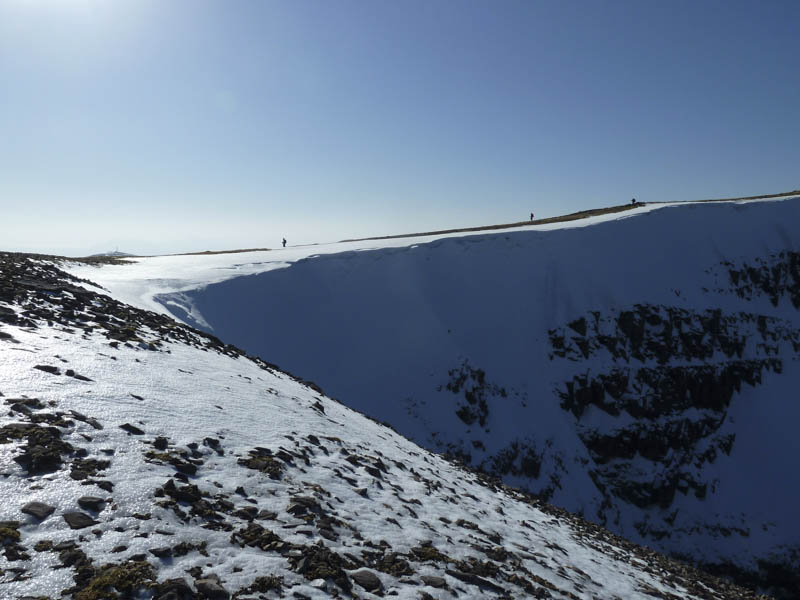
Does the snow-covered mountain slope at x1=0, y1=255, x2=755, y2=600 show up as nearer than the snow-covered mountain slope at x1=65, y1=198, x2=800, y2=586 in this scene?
Yes

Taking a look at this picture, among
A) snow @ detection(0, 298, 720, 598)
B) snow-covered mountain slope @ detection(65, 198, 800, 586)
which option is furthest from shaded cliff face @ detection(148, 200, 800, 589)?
snow @ detection(0, 298, 720, 598)

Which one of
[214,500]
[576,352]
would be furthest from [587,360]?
[214,500]

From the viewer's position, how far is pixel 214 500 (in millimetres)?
5953

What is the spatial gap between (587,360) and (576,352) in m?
0.90

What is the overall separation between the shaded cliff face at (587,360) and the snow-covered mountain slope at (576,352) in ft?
0.39

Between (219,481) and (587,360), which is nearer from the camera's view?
(219,481)

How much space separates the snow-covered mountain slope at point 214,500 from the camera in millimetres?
4512

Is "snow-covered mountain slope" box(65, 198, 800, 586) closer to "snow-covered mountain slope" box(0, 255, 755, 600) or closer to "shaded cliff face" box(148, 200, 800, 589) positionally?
"shaded cliff face" box(148, 200, 800, 589)

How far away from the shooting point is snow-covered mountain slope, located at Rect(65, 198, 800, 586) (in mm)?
24875

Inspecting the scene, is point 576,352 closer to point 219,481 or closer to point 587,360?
point 587,360

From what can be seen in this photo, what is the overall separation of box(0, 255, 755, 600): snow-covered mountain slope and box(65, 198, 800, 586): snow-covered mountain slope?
1236 cm

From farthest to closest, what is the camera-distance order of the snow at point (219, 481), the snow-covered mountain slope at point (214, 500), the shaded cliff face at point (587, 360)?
the shaded cliff face at point (587, 360) → the snow at point (219, 481) → the snow-covered mountain slope at point (214, 500)

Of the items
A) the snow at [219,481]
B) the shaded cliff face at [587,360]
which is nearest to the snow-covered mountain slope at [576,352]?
the shaded cliff face at [587,360]

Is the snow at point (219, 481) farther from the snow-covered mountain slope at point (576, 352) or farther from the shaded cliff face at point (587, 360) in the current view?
the shaded cliff face at point (587, 360)
